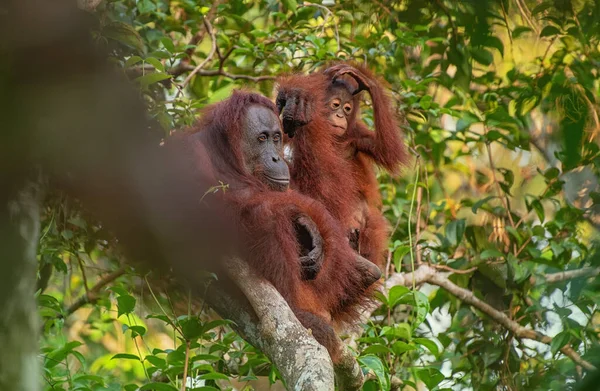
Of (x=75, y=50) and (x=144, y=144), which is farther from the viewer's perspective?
(x=144, y=144)

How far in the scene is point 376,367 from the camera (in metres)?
2.91

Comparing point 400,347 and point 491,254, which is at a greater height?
point 400,347

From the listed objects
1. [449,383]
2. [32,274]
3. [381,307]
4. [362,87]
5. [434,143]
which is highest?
[32,274]

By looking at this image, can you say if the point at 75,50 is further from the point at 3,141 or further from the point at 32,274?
the point at 32,274

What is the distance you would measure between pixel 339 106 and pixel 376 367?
6.20ft

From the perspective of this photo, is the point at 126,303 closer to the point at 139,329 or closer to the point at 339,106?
the point at 139,329

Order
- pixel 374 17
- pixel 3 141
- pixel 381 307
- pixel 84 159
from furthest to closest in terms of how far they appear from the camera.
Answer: pixel 374 17 → pixel 381 307 → pixel 84 159 → pixel 3 141

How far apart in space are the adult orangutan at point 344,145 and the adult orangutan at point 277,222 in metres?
0.21

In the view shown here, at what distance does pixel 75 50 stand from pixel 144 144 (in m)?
0.25

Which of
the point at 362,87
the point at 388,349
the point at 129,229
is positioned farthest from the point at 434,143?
the point at 129,229

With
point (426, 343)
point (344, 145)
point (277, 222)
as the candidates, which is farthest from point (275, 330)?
point (344, 145)

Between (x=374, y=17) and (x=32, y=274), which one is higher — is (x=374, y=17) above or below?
below

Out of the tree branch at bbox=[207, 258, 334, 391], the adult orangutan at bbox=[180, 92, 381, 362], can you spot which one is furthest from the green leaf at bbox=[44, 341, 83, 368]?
the adult orangutan at bbox=[180, 92, 381, 362]

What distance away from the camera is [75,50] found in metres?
0.99
